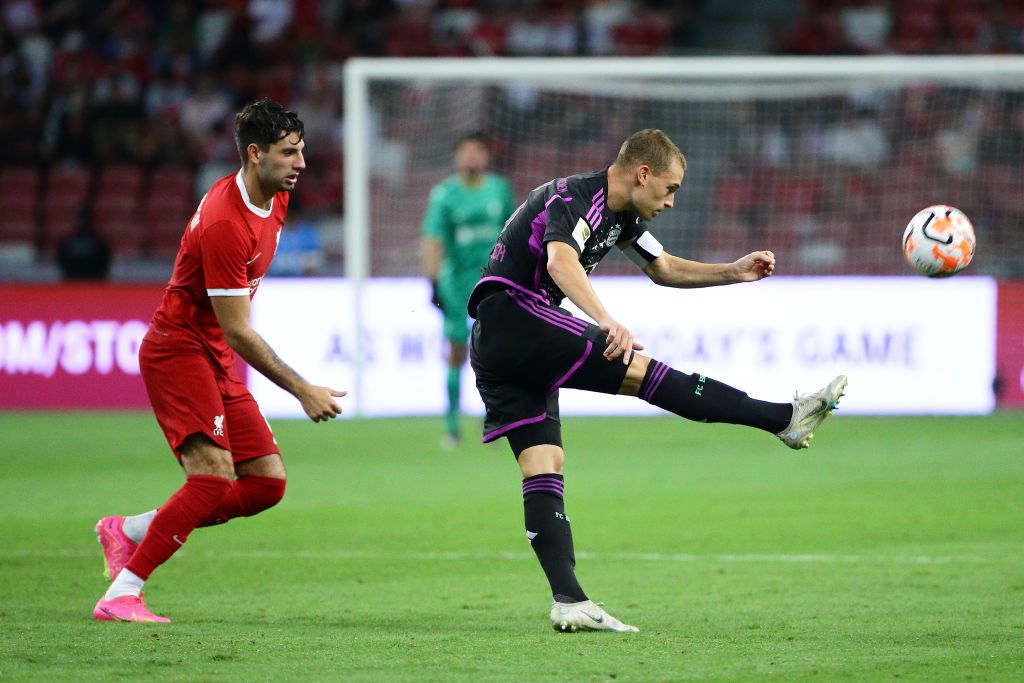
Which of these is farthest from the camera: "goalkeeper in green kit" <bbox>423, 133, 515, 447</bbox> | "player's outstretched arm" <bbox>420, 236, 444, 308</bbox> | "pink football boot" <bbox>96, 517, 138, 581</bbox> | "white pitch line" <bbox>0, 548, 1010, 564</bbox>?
"goalkeeper in green kit" <bbox>423, 133, 515, 447</bbox>

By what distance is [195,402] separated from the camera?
19.0 ft

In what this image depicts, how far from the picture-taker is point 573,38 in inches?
814

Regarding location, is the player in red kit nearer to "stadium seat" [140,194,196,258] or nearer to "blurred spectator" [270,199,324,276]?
"blurred spectator" [270,199,324,276]

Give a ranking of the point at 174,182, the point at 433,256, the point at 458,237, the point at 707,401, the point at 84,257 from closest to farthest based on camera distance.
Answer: the point at 707,401 → the point at 433,256 → the point at 458,237 → the point at 84,257 → the point at 174,182

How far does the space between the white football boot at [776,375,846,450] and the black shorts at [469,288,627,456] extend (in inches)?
24.6

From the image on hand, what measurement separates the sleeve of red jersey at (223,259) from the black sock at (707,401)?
152cm

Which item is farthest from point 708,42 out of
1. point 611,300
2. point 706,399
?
point 706,399

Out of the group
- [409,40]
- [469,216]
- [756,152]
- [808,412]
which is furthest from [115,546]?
[409,40]

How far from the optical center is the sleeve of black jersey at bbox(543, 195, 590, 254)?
5.38m

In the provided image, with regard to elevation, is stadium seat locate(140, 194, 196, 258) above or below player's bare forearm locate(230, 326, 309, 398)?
Answer: below

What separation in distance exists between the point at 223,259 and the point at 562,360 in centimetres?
129

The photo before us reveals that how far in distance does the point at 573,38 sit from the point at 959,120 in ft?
18.9

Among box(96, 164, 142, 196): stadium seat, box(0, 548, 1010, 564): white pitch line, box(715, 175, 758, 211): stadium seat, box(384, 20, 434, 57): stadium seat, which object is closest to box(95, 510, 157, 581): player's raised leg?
box(0, 548, 1010, 564): white pitch line

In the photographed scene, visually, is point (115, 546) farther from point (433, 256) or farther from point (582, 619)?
point (433, 256)
